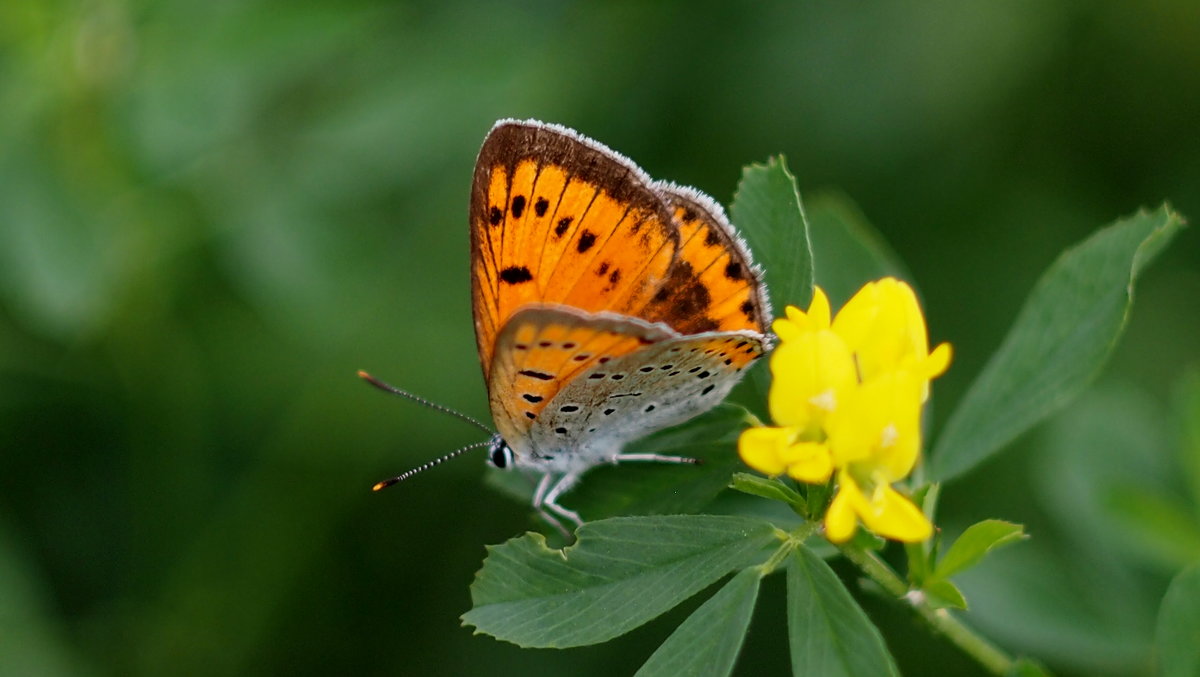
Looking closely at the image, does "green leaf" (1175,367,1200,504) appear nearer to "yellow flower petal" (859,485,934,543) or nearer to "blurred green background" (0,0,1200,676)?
"blurred green background" (0,0,1200,676)

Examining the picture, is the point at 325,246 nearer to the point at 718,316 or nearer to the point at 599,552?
the point at 718,316

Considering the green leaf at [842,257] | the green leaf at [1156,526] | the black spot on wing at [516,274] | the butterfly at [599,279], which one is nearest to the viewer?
the butterfly at [599,279]

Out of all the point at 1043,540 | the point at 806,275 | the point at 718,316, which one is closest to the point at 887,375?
the point at 806,275

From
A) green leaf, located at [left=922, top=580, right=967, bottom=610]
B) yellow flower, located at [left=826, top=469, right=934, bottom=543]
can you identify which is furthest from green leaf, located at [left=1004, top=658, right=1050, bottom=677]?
yellow flower, located at [left=826, top=469, right=934, bottom=543]

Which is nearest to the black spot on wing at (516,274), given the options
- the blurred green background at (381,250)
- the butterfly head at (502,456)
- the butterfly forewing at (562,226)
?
the butterfly forewing at (562,226)

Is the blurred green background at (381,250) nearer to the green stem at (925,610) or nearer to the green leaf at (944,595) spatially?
the green stem at (925,610)

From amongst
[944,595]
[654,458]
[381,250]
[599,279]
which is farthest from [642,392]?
[381,250]

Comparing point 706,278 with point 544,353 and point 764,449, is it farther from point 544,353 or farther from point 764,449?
point 764,449
